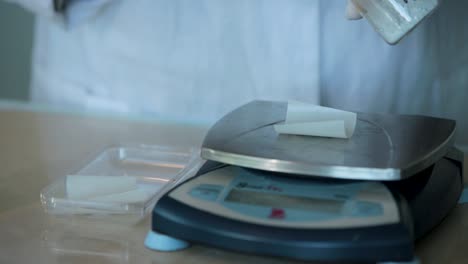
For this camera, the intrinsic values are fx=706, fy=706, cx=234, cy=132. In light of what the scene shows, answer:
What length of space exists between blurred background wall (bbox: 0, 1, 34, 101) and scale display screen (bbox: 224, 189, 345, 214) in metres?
0.75

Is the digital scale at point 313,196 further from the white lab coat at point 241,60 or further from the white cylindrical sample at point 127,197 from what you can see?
the white lab coat at point 241,60

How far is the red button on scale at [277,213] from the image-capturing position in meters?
0.53

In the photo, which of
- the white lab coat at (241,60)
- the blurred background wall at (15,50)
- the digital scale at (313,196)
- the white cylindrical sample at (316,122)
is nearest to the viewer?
the digital scale at (313,196)

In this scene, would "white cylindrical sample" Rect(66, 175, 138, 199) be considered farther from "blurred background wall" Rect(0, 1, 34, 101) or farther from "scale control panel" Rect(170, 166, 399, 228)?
"blurred background wall" Rect(0, 1, 34, 101)

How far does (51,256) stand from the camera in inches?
22.7

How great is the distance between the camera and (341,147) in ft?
1.97

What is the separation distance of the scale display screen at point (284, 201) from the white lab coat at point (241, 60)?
41cm

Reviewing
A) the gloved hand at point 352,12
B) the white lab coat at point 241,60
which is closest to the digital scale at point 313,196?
the gloved hand at point 352,12

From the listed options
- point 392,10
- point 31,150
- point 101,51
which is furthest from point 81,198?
point 101,51

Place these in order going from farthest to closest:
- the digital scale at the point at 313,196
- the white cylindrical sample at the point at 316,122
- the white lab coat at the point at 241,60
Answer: the white lab coat at the point at 241,60 → the white cylindrical sample at the point at 316,122 → the digital scale at the point at 313,196

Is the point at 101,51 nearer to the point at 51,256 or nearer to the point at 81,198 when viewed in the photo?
the point at 81,198

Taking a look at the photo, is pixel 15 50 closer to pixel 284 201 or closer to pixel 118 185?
pixel 118 185

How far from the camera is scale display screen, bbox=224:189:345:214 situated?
541 millimetres

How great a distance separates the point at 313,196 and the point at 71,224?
229mm
